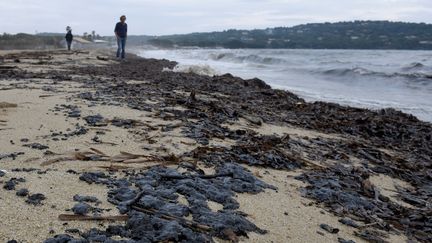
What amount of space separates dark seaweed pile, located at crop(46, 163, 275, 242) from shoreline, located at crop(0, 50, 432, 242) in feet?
0.06

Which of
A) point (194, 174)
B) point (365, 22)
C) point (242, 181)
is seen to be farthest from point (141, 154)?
point (365, 22)

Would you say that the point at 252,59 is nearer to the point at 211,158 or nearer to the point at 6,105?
the point at 6,105

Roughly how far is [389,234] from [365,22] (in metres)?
106

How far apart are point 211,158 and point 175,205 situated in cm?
124

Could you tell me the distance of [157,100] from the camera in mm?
6902

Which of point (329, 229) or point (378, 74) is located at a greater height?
point (378, 74)

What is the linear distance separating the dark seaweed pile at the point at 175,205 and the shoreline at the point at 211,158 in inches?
0.7

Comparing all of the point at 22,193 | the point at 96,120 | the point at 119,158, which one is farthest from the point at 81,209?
the point at 96,120

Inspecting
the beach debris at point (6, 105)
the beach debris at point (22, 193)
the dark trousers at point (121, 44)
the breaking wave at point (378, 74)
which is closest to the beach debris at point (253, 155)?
the beach debris at point (22, 193)

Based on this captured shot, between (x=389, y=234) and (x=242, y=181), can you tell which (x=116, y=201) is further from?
Result: (x=389, y=234)

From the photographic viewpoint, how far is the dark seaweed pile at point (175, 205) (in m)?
2.39

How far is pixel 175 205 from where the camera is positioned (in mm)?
2758

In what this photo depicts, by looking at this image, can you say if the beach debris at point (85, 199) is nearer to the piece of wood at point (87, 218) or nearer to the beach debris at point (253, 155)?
the piece of wood at point (87, 218)

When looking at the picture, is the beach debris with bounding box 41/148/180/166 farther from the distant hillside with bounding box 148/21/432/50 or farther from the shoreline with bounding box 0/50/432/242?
the distant hillside with bounding box 148/21/432/50
